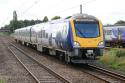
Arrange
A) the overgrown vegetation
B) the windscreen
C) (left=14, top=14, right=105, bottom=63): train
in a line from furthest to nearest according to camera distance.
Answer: the overgrown vegetation
the windscreen
(left=14, top=14, right=105, bottom=63): train

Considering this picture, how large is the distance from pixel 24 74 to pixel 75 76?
2571 mm

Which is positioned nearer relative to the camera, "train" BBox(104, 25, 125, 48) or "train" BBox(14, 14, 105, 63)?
"train" BBox(14, 14, 105, 63)

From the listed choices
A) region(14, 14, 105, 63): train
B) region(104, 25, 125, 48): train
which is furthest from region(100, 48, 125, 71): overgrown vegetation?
region(104, 25, 125, 48): train

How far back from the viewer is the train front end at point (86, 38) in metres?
20.6

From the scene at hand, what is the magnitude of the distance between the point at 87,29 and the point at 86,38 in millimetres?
629

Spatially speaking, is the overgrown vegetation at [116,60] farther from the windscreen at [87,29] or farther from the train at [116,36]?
the train at [116,36]

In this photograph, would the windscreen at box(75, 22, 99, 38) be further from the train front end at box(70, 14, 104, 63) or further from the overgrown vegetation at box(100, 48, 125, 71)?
the overgrown vegetation at box(100, 48, 125, 71)

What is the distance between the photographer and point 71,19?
21.2m

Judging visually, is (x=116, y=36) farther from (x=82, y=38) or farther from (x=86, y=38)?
(x=82, y=38)

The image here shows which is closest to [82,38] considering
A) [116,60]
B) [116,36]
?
[116,60]

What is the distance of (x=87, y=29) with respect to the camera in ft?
69.7

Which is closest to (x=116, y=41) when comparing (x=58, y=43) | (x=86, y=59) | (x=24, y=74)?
(x=58, y=43)

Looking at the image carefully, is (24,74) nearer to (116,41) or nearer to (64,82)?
(64,82)

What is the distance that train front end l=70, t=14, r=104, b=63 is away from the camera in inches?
810
